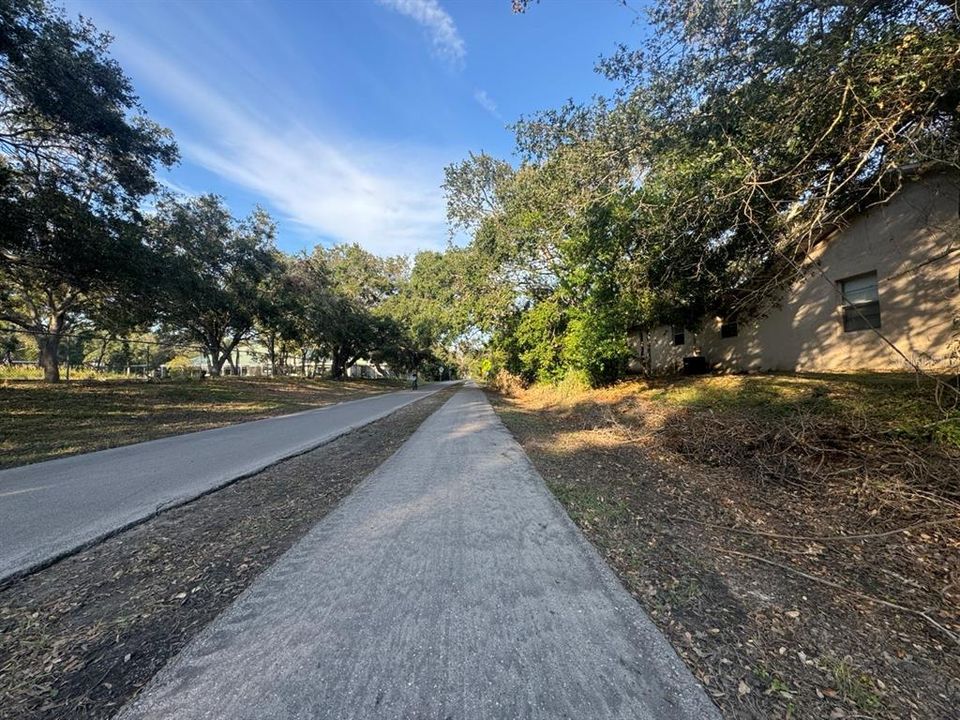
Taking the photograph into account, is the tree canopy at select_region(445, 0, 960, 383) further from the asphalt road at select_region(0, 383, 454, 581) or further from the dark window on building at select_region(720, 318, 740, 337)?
the asphalt road at select_region(0, 383, 454, 581)

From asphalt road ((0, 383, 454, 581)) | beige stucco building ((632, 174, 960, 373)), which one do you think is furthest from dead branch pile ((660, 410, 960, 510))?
asphalt road ((0, 383, 454, 581))

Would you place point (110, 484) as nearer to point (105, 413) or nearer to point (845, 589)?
point (845, 589)

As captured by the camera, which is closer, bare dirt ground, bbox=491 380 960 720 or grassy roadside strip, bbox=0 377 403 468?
bare dirt ground, bbox=491 380 960 720

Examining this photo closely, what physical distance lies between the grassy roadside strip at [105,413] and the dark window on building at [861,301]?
53.2ft

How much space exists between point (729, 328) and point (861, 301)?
180 inches

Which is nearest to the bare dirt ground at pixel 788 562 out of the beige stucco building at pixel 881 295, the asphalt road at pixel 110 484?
the beige stucco building at pixel 881 295

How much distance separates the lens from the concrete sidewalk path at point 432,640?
173 cm

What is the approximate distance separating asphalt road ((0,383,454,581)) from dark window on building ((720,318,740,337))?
41.6 ft

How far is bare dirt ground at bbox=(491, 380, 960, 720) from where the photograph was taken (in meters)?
1.85

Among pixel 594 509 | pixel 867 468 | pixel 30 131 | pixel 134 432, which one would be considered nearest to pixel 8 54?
pixel 30 131

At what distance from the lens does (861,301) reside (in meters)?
9.86

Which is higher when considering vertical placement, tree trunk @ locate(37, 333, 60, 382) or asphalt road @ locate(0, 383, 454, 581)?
tree trunk @ locate(37, 333, 60, 382)

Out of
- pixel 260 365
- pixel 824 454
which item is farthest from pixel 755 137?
pixel 260 365

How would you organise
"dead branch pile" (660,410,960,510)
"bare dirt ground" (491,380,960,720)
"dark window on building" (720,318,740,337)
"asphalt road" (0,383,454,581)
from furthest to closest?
"dark window on building" (720,318,740,337) < "dead branch pile" (660,410,960,510) < "asphalt road" (0,383,454,581) < "bare dirt ground" (491,380,960,720)
